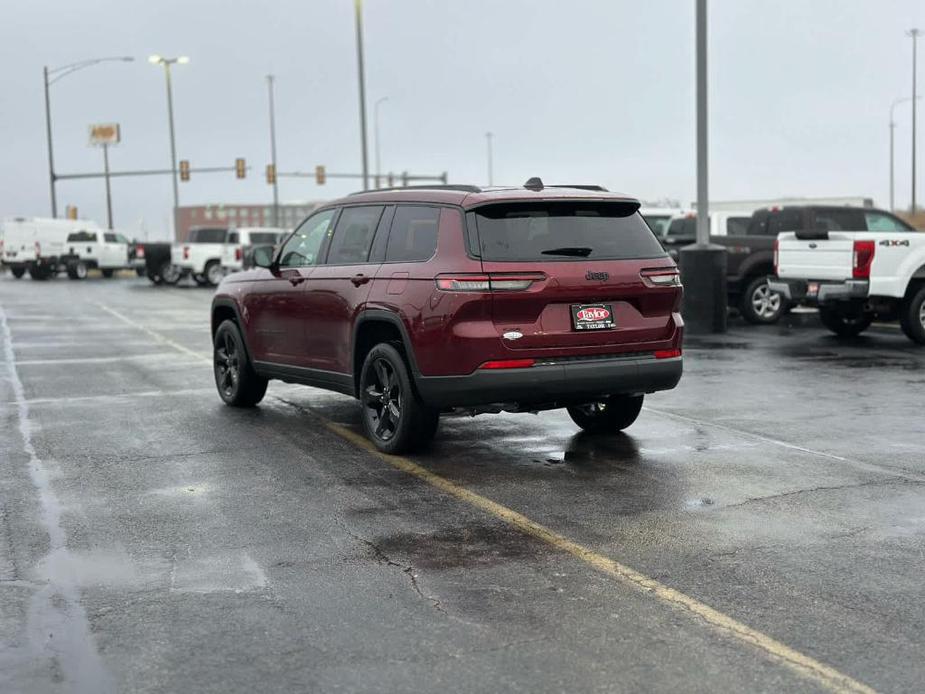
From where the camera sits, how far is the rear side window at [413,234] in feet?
26.6

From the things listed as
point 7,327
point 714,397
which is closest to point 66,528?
point 714,397

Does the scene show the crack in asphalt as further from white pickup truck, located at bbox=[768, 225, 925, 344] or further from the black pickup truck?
the black pickup truck

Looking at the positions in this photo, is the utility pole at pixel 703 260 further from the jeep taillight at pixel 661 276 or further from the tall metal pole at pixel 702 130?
the jeep taillight at pixel 661 276

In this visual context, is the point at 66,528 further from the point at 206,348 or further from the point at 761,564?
the point at 206,348

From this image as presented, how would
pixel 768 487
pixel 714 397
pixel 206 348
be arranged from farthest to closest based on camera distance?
1. pixel 206 348
2. pixel 714 397
3. pixel 768 487

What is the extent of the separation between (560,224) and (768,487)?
2.22 m

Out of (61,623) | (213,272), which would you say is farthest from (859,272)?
(213,272)

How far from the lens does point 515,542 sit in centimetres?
594

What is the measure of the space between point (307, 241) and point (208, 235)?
111 feet

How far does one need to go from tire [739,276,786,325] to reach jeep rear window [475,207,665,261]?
12.8m

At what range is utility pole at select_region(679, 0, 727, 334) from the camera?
59.6ft

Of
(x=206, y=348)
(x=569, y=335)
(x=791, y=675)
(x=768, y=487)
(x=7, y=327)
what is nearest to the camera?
(x=791, y=675)

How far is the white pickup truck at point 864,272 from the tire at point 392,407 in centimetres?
945

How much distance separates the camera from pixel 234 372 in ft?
36.2
